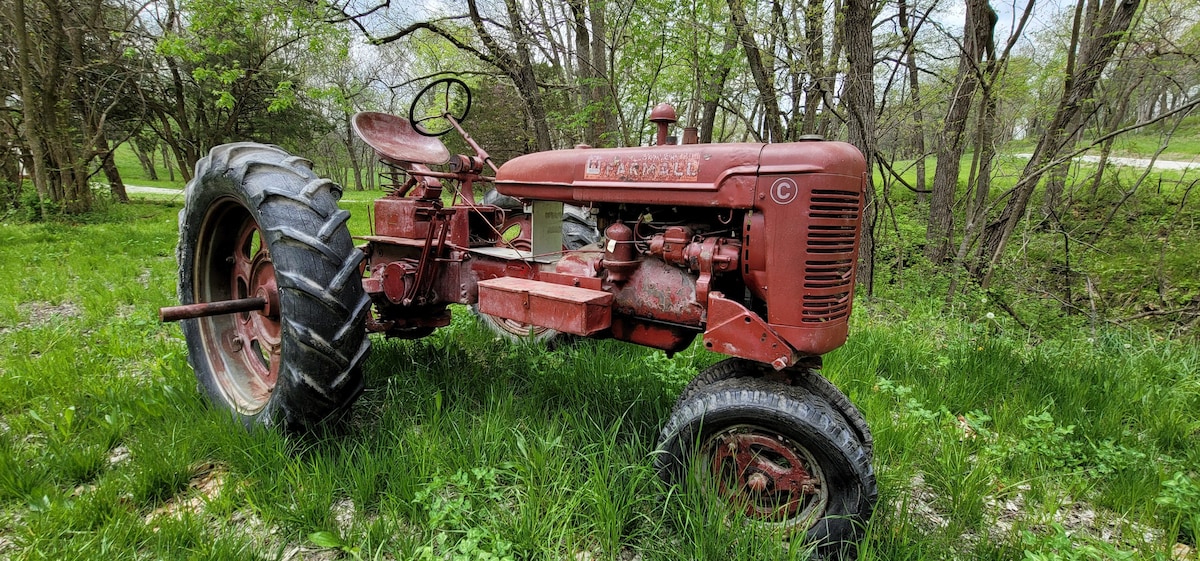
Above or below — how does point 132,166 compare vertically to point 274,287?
above

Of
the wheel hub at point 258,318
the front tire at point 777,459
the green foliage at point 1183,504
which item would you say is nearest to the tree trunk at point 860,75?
the green foliage at point 1183,504

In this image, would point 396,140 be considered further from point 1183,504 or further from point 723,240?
point 1183,504

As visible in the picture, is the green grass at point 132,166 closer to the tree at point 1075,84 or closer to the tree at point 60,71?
the tree at point 60,71

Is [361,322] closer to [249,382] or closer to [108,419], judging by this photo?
[249,382]

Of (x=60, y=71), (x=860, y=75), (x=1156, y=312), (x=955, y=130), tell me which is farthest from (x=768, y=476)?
(x=60, y=71)

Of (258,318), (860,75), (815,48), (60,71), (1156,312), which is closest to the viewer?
(258,318)

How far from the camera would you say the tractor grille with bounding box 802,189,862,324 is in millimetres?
1869

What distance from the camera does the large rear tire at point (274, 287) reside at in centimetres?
214

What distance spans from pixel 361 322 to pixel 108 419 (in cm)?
129

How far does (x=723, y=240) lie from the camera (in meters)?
2.11

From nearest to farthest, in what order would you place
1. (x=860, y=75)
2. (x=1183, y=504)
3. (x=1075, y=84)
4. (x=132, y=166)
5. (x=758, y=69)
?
(x=1183, y=504) < (x=860, y=75) < (x=1075, y=84) < (x=758, y=69) < (x=132, y=166)

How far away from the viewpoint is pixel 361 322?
2238mm

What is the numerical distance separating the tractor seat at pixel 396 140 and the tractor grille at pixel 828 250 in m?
2.22

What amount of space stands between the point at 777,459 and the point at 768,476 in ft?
0.23
